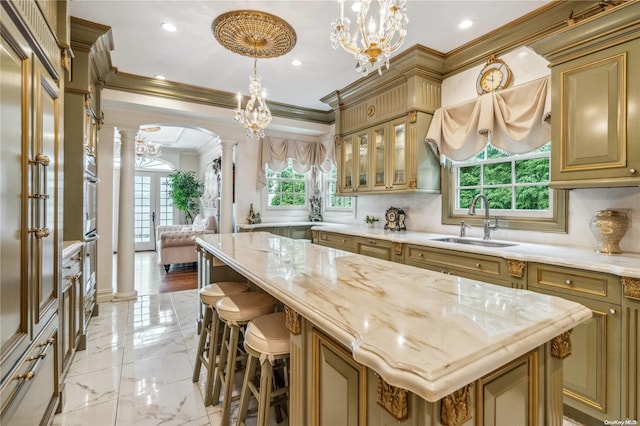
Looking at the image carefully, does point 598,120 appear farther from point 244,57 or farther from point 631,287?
point 244,57

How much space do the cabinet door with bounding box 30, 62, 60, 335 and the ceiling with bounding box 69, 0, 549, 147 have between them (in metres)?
1.53

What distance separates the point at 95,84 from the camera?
3.52 meters

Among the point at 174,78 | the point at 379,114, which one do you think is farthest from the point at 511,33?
the point at 174,78

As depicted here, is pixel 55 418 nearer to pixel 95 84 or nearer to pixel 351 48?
pixel 351 48

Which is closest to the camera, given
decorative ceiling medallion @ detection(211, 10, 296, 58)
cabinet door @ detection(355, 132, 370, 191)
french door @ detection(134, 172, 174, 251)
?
decorative ceiling medallion @ detection(211, 10, 296, 58)

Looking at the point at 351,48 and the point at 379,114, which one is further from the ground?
the point at 379,114

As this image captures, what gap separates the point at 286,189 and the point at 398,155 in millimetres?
2606

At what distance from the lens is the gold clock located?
293 cm

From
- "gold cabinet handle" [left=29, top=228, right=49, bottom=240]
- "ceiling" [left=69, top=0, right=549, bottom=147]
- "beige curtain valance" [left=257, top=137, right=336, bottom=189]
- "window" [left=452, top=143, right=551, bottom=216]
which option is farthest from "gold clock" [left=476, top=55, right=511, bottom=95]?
"gold cabinet handle" [left=29, top=228, right=49, bottom=240]

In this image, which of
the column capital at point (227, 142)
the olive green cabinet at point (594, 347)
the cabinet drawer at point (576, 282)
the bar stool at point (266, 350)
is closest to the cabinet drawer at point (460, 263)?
the cabinet drawer at point (576, 282)

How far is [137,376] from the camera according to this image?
2.41 metres

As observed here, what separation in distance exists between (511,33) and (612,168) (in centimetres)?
155

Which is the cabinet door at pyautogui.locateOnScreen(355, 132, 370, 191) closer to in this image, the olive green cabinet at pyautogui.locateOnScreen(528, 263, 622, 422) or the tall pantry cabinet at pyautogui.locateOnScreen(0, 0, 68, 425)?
the olive green cabinet at pyautogui.locateOnScreen(528, 263, 622, 422)

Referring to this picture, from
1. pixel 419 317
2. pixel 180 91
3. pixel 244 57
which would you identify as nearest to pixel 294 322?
pixel 419 317
